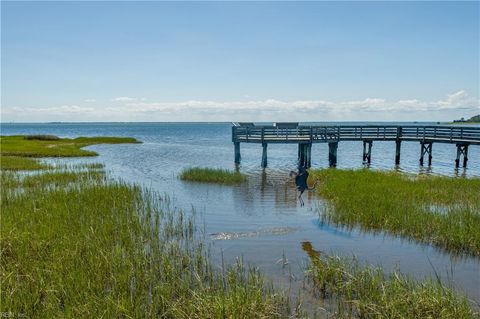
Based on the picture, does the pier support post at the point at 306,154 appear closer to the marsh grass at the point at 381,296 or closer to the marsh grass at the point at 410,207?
the marsh grass at the point at 410,207

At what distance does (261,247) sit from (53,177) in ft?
54.6

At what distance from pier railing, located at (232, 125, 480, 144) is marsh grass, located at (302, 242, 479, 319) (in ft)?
81.8

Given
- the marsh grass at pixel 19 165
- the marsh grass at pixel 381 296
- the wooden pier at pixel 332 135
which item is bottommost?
the marsh grass at pixel 381 296

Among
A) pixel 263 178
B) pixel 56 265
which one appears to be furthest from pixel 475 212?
pixel 263 178

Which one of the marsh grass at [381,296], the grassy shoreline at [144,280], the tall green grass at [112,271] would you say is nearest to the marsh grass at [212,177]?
the tall green grass at [112,271]

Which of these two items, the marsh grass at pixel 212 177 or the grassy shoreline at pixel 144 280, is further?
the marsh grass at pixel 212 177

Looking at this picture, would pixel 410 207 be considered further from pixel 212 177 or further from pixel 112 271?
pixel 212 177

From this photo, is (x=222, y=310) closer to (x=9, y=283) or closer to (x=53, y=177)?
(x=9, y=283)

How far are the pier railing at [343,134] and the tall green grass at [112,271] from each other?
20.7m

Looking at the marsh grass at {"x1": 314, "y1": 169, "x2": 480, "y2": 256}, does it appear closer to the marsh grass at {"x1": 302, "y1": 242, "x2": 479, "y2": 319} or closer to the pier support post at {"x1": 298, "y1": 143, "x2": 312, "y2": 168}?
the marsh grass at {"x1": 302, "y1": 242, "x2": 479, "y2": 319}

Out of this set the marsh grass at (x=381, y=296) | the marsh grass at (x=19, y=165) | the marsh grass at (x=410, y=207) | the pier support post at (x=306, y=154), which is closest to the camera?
the marsh grass at (x=381, y=296)

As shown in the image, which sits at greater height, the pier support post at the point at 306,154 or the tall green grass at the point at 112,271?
the pier support post at the point at 306,154

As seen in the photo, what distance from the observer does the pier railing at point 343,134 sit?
3322cm

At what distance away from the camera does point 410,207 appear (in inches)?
575
